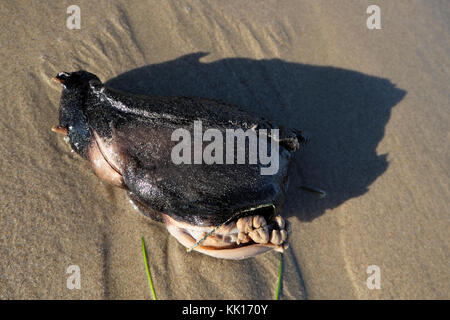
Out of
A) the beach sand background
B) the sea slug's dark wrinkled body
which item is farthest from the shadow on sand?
the sea slug's dark wrinkled body

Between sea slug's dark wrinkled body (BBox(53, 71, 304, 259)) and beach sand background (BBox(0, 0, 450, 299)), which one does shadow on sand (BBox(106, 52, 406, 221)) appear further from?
sea slug's dark wrinkled body (BBox(53, 71, 304, 259))

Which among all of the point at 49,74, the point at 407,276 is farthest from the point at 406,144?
the point at 49,74

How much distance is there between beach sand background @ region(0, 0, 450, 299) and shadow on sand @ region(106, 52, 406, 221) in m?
0.01

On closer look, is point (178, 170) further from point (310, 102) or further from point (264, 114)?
point (310, 102)

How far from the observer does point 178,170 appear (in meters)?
2.22

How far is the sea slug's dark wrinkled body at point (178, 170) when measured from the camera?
2229mm

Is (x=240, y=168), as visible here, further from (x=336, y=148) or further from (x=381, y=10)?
(x=381, y=10)

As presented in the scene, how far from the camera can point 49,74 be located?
3027 millimetres

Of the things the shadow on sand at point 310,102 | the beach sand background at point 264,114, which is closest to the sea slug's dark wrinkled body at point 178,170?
the beach sand background at point 264,114

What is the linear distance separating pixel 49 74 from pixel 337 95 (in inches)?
118

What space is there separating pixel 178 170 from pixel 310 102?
195cm

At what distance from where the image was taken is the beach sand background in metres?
2.66

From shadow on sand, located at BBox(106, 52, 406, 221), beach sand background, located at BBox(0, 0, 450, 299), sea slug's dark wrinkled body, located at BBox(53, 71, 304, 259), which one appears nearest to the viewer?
sea slug's dark wrinkled body, located at BBox(53, 71, 304, 259)

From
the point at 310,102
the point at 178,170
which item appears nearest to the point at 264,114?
the point at 310,102
